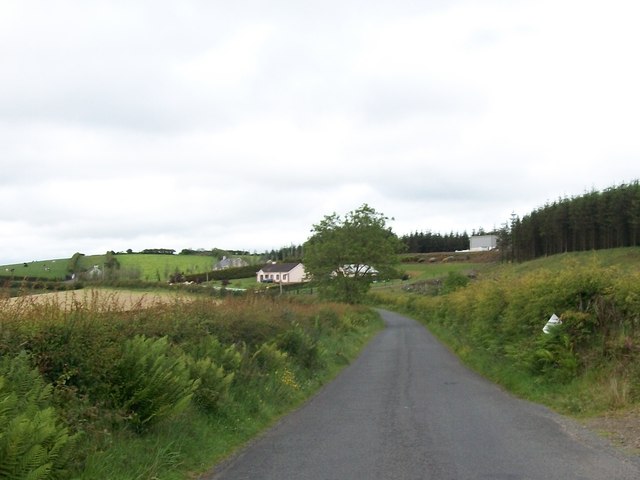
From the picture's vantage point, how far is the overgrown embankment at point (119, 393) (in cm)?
625

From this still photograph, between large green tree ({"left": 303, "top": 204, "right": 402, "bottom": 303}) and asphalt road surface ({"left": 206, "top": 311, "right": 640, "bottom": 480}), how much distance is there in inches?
2028

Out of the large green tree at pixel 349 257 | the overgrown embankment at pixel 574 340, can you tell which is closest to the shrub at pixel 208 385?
the overgrown embankment at pixel 574 340

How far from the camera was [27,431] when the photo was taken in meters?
5.62

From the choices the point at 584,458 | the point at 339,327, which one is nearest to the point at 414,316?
the point at 339,327

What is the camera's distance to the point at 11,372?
7.01 m

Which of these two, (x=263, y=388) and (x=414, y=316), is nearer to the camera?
(x=263, y=388)

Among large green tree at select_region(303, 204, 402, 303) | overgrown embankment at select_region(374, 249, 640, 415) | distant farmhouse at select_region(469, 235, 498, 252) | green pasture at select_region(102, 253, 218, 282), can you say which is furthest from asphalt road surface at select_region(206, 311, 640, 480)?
distant farmhouse at select_region(469, 235, 498, 252)

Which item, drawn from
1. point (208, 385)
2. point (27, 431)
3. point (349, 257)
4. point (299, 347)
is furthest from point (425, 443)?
point (349, 257)

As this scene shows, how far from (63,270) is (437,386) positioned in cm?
1104

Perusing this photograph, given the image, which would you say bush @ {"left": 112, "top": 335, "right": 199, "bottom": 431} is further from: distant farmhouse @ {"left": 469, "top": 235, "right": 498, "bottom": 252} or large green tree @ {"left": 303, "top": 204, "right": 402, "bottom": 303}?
distant farmhouse @ {"left": 469, "top": 235, "right": 498, "bottom": 252}

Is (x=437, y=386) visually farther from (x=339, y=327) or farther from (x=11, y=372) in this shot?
(x=339, y=327)

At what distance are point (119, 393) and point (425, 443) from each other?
14.8 feet

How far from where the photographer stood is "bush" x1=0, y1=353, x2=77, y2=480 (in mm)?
5480

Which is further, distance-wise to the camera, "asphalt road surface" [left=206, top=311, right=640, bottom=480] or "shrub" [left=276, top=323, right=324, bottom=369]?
"shrub" [left=276, top=323, right=324, bottom=369]
